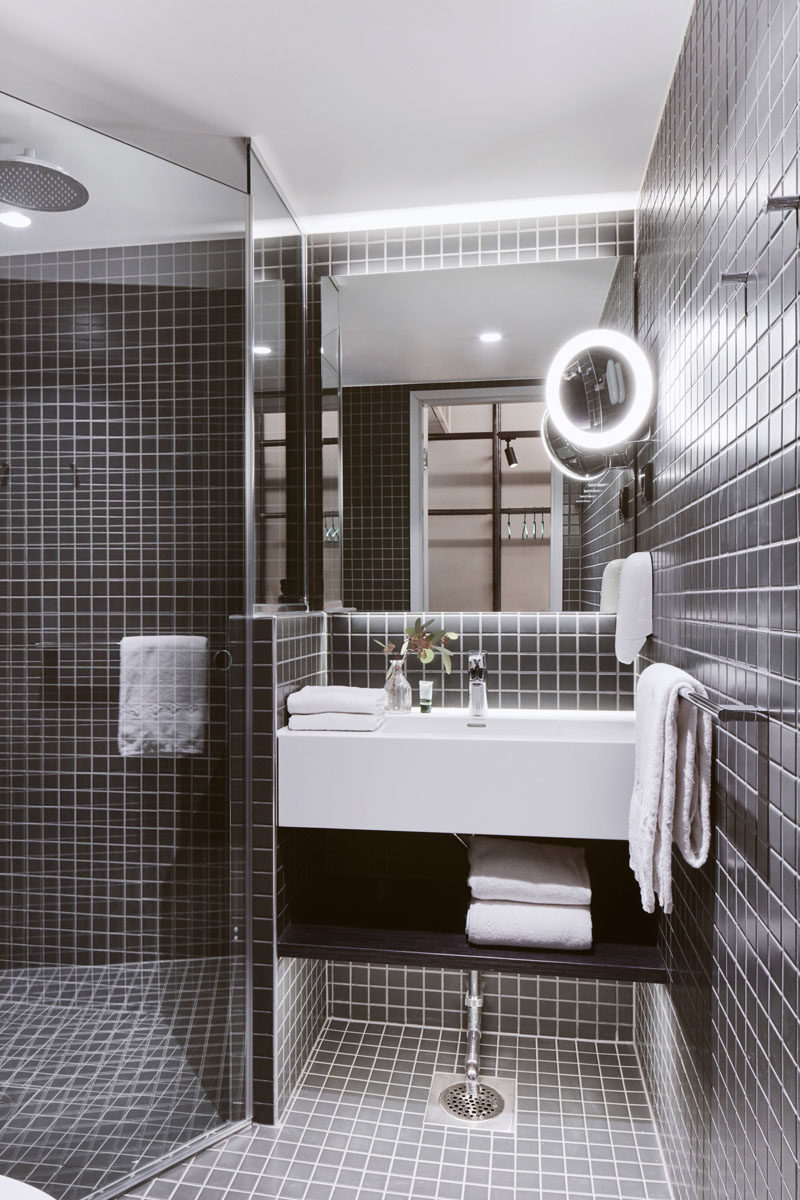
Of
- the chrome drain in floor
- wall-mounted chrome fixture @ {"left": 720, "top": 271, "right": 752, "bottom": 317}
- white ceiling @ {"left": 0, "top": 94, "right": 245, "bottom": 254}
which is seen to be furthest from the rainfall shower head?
the chrome drain in floor

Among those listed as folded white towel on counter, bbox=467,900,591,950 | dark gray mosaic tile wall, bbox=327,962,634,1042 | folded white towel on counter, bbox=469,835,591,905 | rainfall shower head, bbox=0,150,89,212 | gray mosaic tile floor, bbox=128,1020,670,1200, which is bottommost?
gray mosaic tile floor, bbox=128,1020,670,1200

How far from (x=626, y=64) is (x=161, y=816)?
202 centimetres

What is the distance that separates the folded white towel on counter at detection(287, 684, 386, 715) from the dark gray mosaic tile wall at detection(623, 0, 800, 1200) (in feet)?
2.49

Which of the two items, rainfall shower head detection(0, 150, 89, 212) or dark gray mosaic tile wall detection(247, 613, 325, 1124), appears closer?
rainfall shower head detection(0, 150, 89, 212)

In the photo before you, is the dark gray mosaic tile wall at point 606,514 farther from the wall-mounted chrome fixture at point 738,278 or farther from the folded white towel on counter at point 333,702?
the wall-mounted chrome fixture at point 738,278

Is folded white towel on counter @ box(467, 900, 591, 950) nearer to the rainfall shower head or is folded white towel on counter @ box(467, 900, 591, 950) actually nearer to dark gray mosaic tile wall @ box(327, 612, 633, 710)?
dark gray mosaic tile wall @ box(327, 612, 633, 710)

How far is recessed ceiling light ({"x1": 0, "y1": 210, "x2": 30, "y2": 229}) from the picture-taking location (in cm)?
163

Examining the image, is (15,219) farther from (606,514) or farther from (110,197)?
(606,514)

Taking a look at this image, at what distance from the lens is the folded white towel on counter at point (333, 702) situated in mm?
2080

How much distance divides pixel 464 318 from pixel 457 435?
1.20 ft

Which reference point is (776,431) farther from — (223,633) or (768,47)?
(223,633)

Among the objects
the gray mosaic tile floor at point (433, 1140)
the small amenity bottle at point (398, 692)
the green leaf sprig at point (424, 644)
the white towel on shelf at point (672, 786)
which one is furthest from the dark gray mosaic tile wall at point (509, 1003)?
the white towel on shelf at point (672, 786)

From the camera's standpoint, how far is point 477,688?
2307 millimetres

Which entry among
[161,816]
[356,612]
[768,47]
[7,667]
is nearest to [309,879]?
[161,816]
